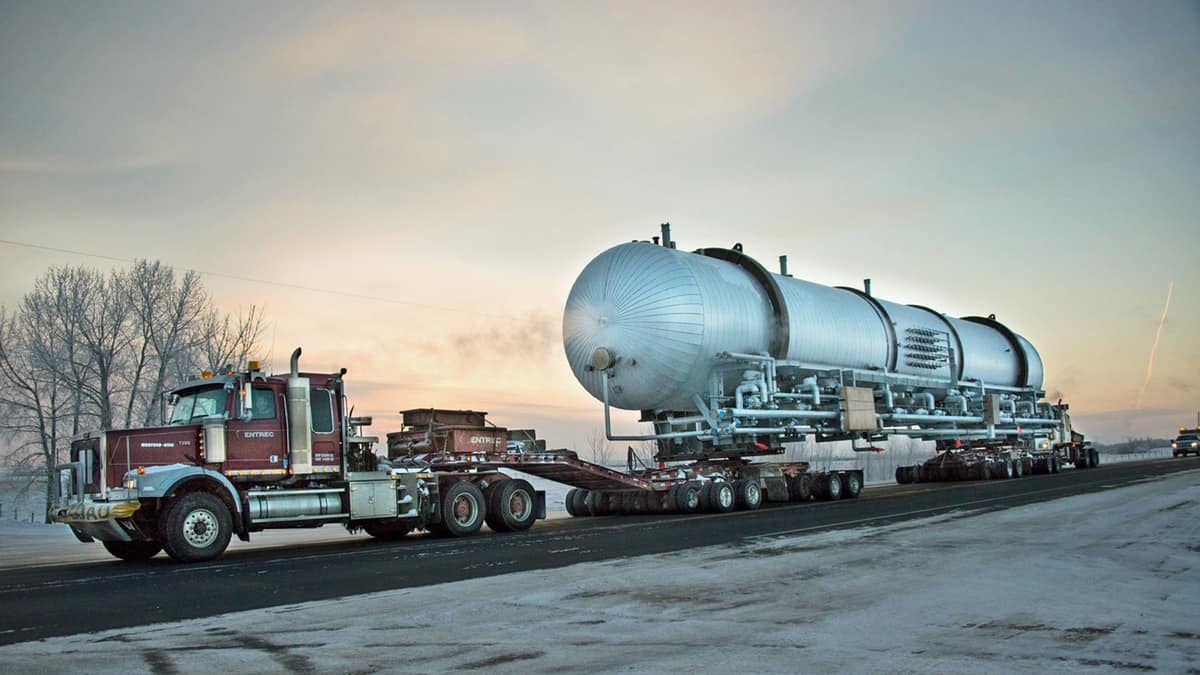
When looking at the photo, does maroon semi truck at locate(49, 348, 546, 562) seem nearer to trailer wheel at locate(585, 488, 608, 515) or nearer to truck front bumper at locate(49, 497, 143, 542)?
truck front bumper at locate(49, 497, 143, 542)

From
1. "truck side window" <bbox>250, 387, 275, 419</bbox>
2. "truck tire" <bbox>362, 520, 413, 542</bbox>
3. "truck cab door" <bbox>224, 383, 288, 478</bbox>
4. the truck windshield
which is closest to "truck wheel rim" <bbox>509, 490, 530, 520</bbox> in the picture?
"truck tire" <bbox>362, 520, 413, 542</bbox>

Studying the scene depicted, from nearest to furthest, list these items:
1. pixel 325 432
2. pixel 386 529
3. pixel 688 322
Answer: pixel 325 432
pixel 386 529
pixel 688 322

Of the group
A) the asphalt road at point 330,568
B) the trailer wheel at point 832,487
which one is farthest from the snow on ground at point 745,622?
the trailer wheel at point 832,487

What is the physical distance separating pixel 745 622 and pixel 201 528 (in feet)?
30.8

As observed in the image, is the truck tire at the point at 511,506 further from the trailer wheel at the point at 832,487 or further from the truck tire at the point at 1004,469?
the truck tire at the point at 1004,469

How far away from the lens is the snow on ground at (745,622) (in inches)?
269

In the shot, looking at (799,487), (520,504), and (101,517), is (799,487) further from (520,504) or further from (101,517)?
(101,517)

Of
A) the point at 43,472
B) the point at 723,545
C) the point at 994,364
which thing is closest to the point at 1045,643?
the point at 723,545

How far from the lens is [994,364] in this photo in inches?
1384

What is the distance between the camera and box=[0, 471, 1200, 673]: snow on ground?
682 centimetres

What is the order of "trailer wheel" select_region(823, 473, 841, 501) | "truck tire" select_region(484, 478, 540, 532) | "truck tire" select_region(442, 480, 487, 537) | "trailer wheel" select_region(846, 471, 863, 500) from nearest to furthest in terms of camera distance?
"truck tire" select_region(442, 480, 487, 537) → "truck tire" select_region(484, 478, 540, 532) → "trailer wheel" select_region(823, 473, 841, 501) → "trailer wheel" select_region(846, 471, 863, 500)

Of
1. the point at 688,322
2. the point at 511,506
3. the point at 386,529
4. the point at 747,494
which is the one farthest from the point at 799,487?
the point at 386,529

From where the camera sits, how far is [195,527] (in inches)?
553

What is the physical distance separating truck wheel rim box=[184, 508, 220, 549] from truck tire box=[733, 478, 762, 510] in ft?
43.1
